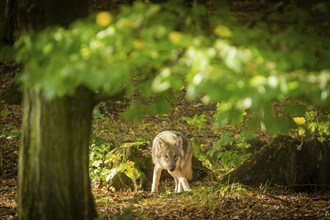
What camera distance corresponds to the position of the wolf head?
35.5ft

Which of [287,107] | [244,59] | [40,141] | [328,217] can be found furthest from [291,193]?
[244,59]

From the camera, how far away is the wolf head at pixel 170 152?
35.5 feet

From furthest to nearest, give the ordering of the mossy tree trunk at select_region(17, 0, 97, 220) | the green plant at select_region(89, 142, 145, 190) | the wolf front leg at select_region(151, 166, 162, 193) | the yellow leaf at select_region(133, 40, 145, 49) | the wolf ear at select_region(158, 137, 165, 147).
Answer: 1. the wolf ear at select_region(158, 137, 165, 147)
2. the wolf front leg at select_region(151, 166, 162, 193)
3. the green plant at select_region(89, 142, 145, 190)
4. the mossy tree trunk at select_region(17, 0, 97, 220)
5. the yellow leaf at select_region(133, 40, 145, 49)

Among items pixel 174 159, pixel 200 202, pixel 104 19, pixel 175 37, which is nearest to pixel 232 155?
pixel 174 159

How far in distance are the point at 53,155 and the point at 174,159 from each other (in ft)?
18.6

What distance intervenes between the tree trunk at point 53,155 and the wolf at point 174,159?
5.03 metres

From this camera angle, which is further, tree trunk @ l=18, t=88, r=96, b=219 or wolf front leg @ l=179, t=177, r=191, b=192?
wolf front leg @ l=179, t=177, r=191, b=192

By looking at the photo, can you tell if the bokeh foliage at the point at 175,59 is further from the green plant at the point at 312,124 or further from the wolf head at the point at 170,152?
the wolf head at the point at 170,152

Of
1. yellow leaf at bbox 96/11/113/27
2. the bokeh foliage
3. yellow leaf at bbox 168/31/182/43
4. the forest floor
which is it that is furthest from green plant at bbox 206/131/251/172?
yellow leaf at bbox 168/31/182/43

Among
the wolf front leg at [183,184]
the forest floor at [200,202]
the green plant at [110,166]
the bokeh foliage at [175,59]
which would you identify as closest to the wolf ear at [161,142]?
the green plant at [110,166]

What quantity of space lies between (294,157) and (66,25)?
5639 millimetres

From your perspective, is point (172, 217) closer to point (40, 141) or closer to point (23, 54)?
point (40, 141)

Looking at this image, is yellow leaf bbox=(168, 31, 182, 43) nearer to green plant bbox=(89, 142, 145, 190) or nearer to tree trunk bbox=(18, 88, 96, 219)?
tree trunk bbox=(18, 88, 96, 219)

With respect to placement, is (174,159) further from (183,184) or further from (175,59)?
(175,59)
